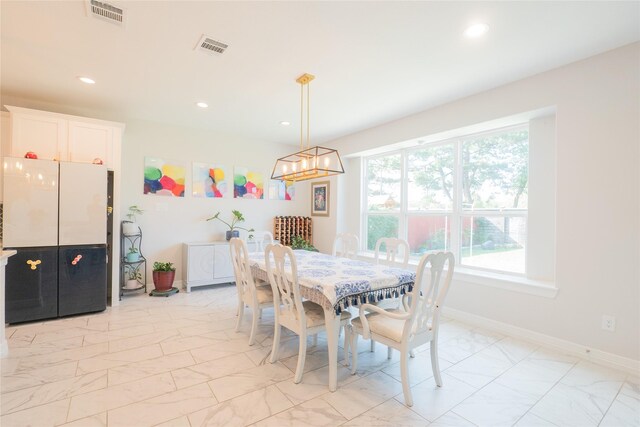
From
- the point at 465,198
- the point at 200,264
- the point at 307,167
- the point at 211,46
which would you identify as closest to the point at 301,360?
the point at 307,167

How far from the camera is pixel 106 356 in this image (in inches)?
100

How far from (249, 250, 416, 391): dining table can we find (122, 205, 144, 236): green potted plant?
2496 mm

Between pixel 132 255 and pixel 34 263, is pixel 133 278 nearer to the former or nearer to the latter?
pixel 132 255

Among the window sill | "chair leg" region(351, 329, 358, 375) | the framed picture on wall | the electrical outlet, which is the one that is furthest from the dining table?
the framed picture on wall

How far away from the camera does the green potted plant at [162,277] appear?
443 centimetres

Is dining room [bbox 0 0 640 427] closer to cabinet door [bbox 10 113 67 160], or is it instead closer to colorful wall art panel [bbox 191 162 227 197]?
cabinet door [bbox 10 113 67 160]

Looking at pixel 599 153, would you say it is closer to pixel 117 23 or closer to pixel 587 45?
pixel 587 45

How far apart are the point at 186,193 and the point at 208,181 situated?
414 millimetres

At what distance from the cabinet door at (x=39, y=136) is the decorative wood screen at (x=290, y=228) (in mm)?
3331

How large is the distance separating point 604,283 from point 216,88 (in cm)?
422

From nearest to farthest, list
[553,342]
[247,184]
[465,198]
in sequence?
[553,342], [465,198], [247,184]

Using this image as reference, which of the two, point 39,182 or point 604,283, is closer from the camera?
point 604,283

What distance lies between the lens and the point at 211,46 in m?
2.52

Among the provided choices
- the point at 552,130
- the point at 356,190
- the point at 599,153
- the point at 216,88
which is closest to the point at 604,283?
the point at 599,153
